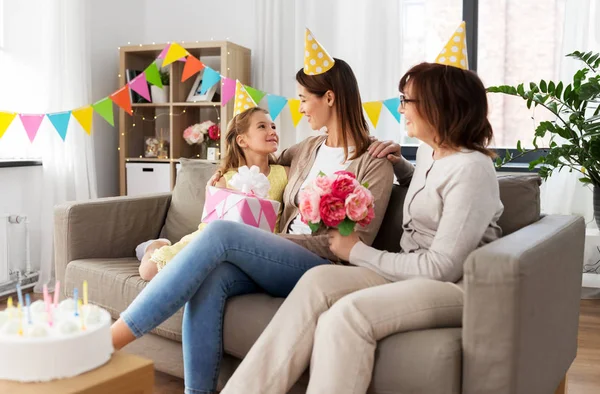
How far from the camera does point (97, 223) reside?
2.59 metres

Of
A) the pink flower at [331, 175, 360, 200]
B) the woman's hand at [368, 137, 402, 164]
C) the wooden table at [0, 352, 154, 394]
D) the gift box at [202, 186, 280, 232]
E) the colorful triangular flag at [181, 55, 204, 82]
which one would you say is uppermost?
the colorful triangular flag at [181, 55, 204, 82]

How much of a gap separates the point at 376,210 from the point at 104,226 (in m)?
1.11

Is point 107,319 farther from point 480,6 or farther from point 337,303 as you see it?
point 480,6

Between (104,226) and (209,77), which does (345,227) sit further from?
(209,77)

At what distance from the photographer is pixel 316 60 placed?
2.29m

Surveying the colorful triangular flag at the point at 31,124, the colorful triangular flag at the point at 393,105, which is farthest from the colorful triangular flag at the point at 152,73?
the colorful triangular flag at the point at 393,105

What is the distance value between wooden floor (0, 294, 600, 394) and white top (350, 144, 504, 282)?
790 millimetres

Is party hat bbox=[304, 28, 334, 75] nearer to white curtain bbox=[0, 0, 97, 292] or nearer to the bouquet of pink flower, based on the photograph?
the bouquet of pink flower

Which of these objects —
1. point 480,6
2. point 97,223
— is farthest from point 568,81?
point 97,223

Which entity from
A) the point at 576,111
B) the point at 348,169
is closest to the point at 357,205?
the point at 348,169

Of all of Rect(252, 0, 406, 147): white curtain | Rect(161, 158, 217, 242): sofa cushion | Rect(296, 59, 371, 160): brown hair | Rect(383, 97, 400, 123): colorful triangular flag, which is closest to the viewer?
Rect(296, 59, 371, 160): brown hair

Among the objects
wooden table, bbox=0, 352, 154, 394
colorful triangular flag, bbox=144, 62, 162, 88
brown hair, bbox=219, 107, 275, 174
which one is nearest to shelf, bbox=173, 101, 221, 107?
colorful triangular flag, bbox=144, 62, 162, 88

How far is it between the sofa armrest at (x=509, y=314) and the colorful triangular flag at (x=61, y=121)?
2.63 metres

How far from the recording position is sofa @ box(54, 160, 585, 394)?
1.48 m
